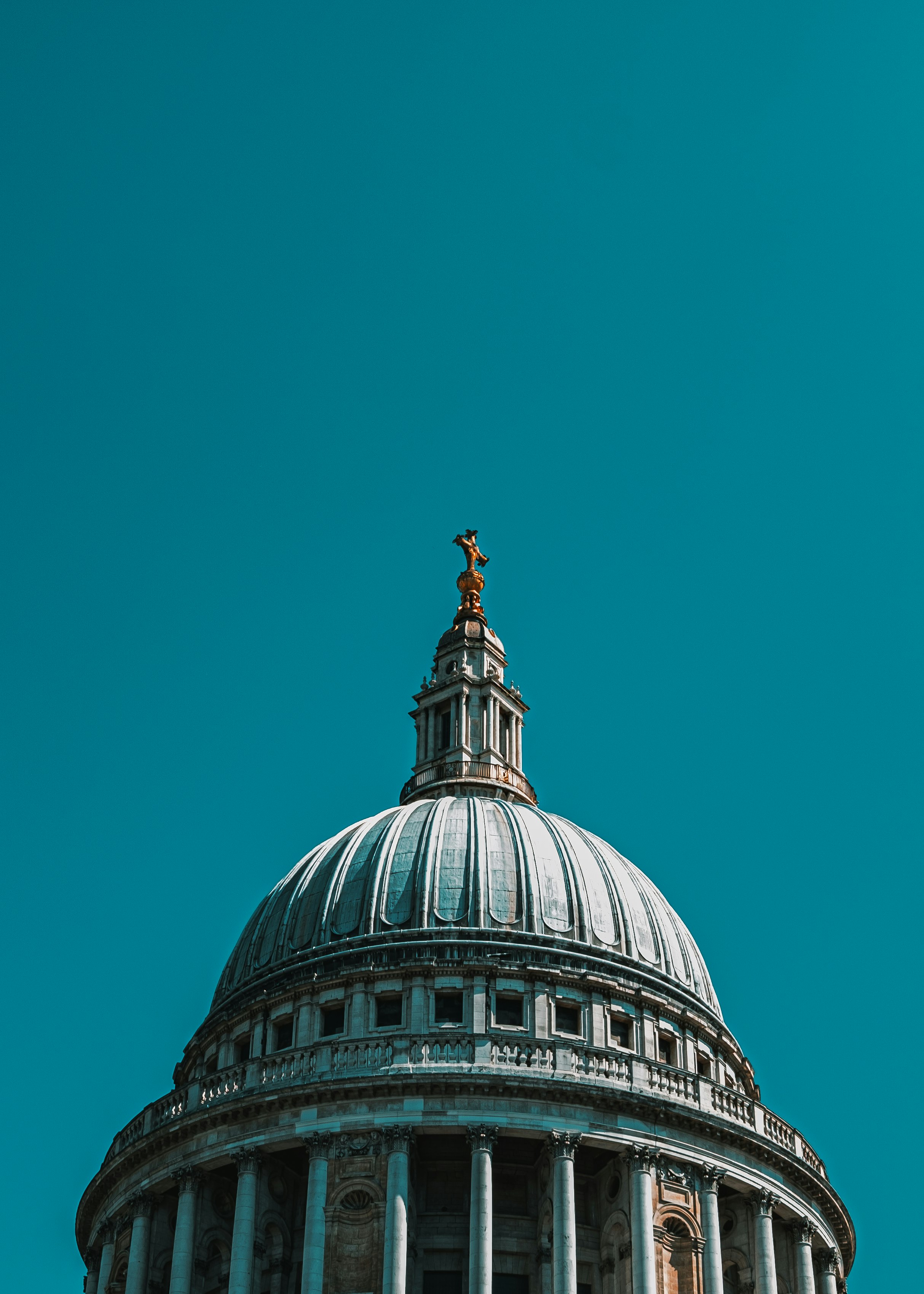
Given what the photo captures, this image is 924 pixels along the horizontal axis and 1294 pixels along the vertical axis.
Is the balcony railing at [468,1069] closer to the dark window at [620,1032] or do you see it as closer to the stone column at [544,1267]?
the dark window at [620,1032]

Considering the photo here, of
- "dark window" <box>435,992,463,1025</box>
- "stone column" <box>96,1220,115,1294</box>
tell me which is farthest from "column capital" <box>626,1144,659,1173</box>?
"stone column" <box>96,1220,115,1294</box>

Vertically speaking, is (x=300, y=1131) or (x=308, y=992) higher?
(x=308, y=992)

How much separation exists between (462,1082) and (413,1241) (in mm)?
5586

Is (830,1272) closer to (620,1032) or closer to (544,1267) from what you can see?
(620,1032)

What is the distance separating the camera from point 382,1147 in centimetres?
6456

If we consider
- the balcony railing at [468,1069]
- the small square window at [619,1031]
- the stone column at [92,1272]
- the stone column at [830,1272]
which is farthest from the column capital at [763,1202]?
the stone column at [92,1272]

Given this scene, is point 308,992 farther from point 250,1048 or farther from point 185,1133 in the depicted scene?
point 185,1133

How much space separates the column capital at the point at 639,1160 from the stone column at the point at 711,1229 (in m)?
2.31

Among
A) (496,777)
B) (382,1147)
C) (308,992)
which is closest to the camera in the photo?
(382,1147)

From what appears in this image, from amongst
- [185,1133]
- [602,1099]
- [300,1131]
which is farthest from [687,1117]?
[185,1133]

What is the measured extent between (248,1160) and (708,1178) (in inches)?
626

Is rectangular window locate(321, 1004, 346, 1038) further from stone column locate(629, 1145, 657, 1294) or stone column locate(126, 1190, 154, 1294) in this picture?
stone column locate(629, 1145, 657, 1294)

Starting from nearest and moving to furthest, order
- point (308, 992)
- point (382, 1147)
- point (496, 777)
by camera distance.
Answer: point (382, 1147) → point (308, 992) → point (496, 777)

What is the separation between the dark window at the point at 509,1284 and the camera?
64.1 meters
